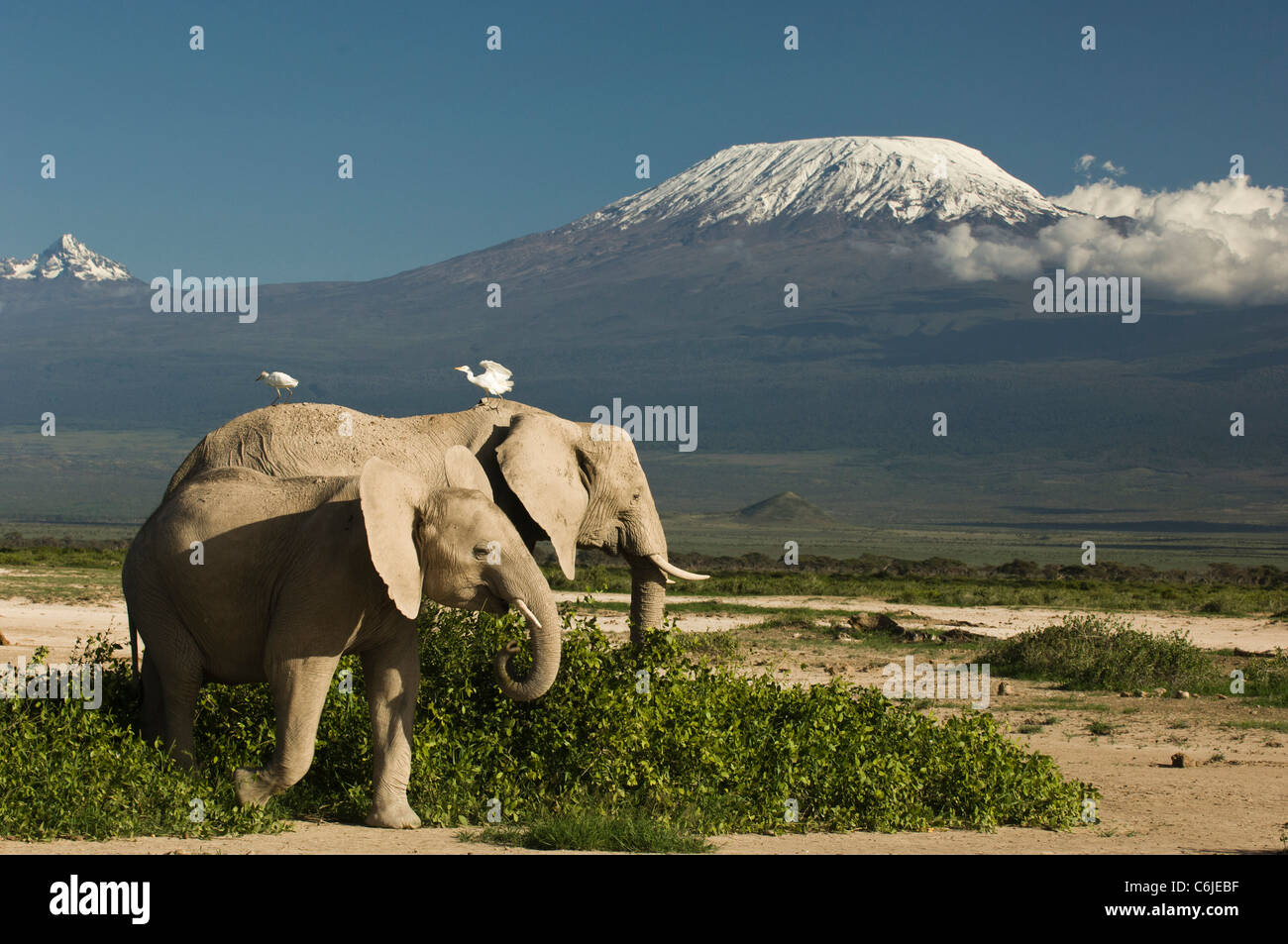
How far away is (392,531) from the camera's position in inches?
353

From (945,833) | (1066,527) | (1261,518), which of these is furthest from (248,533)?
(1261,518)

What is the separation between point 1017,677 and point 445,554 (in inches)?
517

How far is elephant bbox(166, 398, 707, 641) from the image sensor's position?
11336mm

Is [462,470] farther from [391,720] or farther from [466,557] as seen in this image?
[391,720]

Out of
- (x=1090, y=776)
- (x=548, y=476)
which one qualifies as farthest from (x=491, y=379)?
(x=1090, y=776)

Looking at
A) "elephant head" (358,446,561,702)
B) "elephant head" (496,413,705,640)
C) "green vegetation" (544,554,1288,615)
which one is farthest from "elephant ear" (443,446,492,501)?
"green vegetation" (544,554,1288,615)

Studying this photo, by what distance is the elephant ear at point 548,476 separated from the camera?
39.0 ft

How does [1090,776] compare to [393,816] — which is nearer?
[393,816]

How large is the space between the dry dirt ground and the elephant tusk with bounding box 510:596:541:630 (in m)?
1.34

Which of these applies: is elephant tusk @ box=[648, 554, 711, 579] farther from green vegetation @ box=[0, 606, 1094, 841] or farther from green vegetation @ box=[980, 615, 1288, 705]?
green vegetation @ box=[980, 615, 1288, 705]

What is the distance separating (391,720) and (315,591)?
1.04 metres

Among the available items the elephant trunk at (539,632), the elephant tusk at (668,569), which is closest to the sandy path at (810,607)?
the elephant tusk at (668,569)

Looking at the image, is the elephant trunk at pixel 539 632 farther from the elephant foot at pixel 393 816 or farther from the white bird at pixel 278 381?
the white bird at pixel 278 381
